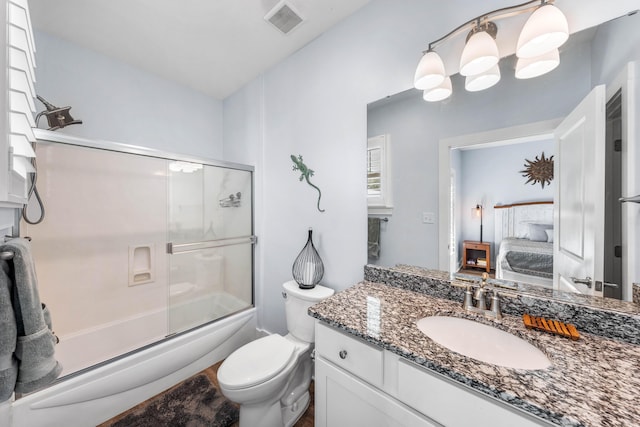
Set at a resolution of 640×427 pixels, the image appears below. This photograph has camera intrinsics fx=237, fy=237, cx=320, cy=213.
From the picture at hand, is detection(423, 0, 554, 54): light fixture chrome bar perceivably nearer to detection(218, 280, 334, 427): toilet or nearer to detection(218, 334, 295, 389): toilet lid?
detection(218, 280, 334, 427): toilet

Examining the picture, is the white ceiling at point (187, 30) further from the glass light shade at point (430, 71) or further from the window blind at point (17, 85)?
→ the window blind at point (17, 85)

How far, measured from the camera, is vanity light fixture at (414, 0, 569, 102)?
0.85 meters

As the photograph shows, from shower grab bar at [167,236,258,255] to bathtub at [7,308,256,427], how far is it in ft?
1.99

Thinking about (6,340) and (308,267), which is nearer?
(6,340)

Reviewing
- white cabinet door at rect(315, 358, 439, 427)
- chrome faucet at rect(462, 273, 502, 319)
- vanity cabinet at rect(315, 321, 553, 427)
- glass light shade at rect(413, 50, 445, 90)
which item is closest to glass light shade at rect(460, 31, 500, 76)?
glass light shade at rect(413, 50, 445, 90)

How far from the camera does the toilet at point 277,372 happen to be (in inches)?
45.6

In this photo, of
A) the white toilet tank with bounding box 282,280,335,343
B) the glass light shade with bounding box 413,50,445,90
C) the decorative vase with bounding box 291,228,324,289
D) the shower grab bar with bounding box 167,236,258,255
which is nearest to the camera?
Answer: the glass light shade with bounding box 413,50,445,90

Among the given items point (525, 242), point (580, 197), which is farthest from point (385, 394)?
point (580, 197)

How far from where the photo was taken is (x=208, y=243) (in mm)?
1977

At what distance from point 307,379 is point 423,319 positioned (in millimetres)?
980

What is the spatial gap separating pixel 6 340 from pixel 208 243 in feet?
4.56

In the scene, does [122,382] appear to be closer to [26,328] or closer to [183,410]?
[183,410]

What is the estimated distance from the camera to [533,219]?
996 millimetres

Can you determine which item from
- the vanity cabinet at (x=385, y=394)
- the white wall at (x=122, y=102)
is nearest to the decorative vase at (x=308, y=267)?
the vanity cabinet at (x=385, y=394)
